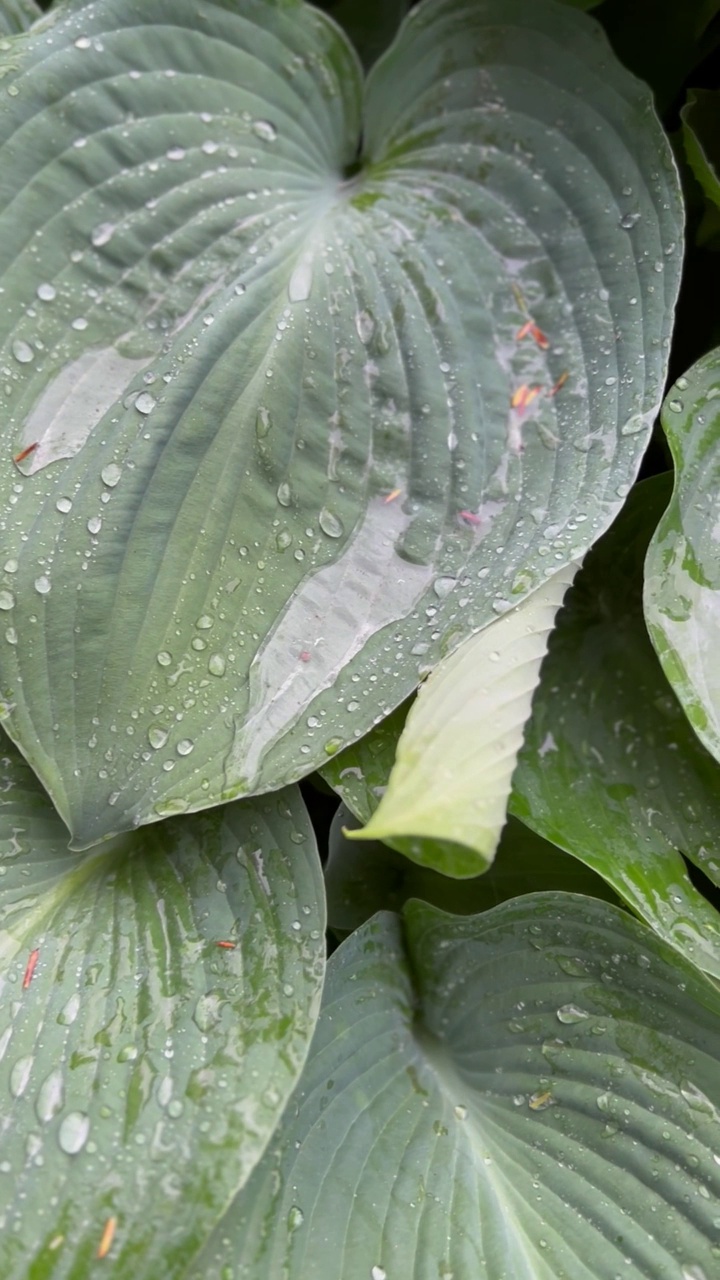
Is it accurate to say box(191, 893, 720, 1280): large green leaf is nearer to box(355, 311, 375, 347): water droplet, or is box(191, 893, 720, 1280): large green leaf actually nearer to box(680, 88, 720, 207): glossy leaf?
box(355, 311, 375, 347): water droplet

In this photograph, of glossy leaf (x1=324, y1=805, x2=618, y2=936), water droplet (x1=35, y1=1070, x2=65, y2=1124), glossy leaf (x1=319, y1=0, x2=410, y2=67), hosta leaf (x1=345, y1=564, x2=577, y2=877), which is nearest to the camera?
hosta leaf (x1=345, y1=564, x2=577, y2=877)

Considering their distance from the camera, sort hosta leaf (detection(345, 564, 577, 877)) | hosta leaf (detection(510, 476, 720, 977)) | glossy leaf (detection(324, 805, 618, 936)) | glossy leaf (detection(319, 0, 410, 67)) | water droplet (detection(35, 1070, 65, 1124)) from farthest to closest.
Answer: glossy leaf (detection(319, 0, 410, 67)), glossy leaf (detection(324, 805, 618, 936)), hosta leaf (detection(510, 476, 720, 977)), water droplet (detection(35, 1070, 65, 1124)), hosta leaf (detection(345, 564, 577, 877))

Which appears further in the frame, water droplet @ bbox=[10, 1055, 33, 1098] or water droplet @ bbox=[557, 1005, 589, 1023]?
water droplet @ bbox=[557, 1005, 589, 1023]

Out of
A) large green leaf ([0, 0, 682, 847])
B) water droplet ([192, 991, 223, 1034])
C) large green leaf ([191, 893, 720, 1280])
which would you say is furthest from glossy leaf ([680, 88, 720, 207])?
water droplet ([192, 991, 223, 1034])

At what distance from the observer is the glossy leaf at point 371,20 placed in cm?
86

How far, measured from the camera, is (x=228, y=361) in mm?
601

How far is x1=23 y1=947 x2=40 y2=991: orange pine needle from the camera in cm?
57

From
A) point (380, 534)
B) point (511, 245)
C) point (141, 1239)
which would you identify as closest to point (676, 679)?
point (380, 534)

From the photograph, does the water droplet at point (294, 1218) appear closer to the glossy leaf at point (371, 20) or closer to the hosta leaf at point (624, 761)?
the hosta leaf at point (624, 761)

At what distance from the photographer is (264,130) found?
654mm

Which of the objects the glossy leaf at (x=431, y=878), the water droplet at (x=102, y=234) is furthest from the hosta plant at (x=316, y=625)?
the glossy leaf at (x=431, y=878)

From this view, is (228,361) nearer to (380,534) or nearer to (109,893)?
(380,534)

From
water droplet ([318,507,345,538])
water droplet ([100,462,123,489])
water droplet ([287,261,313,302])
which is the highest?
water droplet ([287,261,313,302])

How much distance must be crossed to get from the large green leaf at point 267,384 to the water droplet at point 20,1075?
0.48 ft
